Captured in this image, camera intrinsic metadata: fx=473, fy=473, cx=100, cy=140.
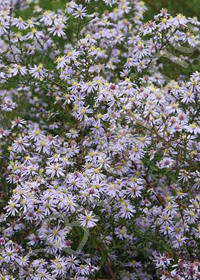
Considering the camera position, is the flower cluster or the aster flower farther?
the flower cluster

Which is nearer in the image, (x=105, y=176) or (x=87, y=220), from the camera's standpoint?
(x=87, y=220)

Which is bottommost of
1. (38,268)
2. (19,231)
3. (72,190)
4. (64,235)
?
(19,231)

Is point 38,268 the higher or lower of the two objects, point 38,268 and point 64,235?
the lower

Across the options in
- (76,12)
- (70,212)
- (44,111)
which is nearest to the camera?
(70,212)

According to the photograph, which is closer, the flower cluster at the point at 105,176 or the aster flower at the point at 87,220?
the aster flower at the point at 87,220

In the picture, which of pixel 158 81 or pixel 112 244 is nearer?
pixel 112 244

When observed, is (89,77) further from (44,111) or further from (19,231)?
(19,231)

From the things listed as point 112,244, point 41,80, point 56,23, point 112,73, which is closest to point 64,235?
point 112,244

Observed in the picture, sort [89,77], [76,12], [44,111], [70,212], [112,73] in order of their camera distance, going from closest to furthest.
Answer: [70,212] → [89,77] → [76,12] → [44,111] → [112,73]
